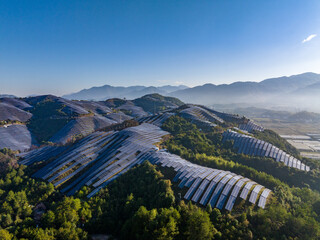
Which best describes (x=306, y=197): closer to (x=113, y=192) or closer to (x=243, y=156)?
(x=243, y=156)

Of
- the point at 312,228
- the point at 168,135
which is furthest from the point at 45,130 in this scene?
the point at 312,228

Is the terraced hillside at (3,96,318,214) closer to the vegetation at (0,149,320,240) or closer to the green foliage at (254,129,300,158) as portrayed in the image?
the vegetation at (0,149,320,240)

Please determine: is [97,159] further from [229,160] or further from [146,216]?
[229,160]

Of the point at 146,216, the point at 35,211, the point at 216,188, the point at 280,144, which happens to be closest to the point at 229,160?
the point at 216,188

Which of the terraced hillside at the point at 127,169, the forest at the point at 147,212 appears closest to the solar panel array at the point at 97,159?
the terraced hillside at the point at 127,169

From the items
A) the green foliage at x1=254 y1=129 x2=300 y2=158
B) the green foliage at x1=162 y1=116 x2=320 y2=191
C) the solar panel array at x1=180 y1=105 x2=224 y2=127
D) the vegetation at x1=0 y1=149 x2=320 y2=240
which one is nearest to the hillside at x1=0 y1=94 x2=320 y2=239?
the vegetation at x1=0 y1=149 x2=320 y2=240
